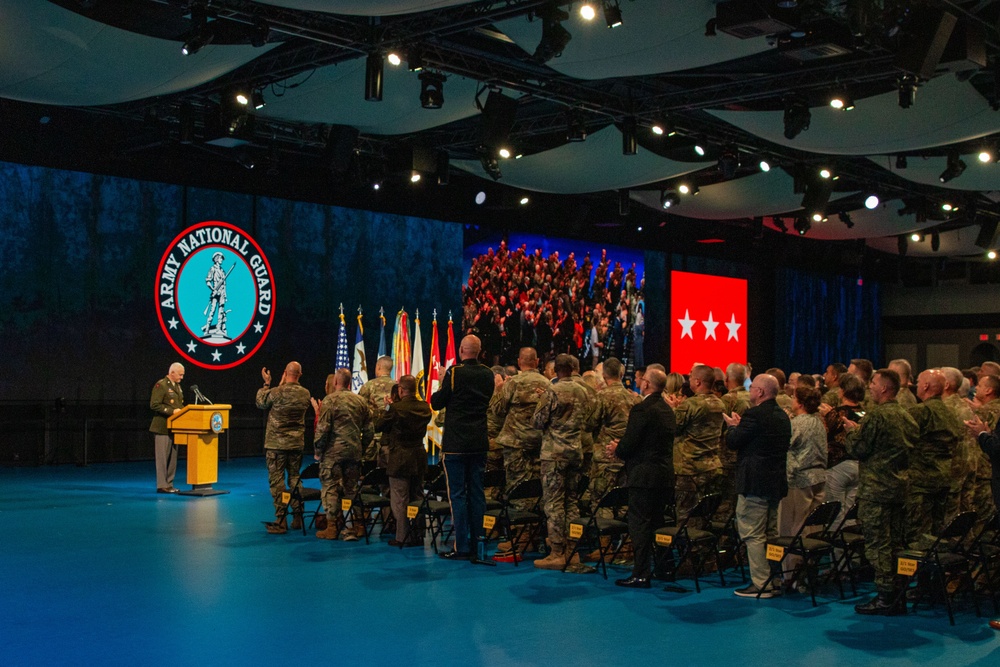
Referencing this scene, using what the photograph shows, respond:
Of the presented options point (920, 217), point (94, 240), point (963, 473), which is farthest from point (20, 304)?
point (920, 217)

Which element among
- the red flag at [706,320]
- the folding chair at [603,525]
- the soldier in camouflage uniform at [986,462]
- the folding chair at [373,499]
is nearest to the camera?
the soldier in camouflage uniform at [986,462]

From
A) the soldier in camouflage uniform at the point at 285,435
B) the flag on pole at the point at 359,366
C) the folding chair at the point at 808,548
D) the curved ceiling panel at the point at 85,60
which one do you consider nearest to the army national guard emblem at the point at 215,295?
the flag on pole at the point at 359,366

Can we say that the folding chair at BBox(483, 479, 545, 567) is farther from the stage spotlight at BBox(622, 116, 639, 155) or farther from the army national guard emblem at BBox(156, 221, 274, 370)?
the army national guard emblem at BBox(156, 221, 274, 370)

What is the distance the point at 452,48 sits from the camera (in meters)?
11.0

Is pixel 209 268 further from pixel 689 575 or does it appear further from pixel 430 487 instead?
pixel 689 575

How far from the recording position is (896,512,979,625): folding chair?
6.35 m

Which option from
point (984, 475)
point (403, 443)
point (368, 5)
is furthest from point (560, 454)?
point (368, 5)

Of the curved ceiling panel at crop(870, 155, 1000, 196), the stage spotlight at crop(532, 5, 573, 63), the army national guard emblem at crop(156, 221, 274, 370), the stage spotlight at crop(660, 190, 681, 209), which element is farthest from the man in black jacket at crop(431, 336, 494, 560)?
the stage spotlight at crop(660, 190, 681, 209)

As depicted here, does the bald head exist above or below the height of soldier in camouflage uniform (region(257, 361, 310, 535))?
above

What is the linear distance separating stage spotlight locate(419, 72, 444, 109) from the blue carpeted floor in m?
4.73

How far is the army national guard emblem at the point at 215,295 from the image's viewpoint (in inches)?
594

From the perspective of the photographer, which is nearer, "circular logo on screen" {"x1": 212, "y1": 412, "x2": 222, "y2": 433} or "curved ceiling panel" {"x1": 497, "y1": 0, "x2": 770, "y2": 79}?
"curved ceiling panel" {"x1": 497, "y1": 0, "x2": 770, "y2": 79}

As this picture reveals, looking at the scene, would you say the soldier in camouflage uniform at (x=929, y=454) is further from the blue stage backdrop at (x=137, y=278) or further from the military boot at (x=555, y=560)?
the blue stage backdrop at (x=137, y=278)

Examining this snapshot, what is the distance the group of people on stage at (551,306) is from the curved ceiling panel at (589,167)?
9.16ft
